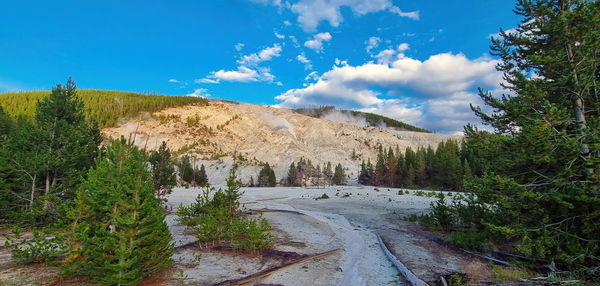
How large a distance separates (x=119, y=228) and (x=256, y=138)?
114297mm

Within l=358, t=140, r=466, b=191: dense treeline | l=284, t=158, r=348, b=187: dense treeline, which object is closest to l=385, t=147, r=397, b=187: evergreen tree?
l=358, t=140, r=466, b=191: dense treeline

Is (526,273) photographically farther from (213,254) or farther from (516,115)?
(213,254)

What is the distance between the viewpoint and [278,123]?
439 ft

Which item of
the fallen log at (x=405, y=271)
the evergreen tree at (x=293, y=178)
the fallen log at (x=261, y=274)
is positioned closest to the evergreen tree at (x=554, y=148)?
the fallen log at (x=405, y=271)

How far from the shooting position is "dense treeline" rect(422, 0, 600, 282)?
5.96 meters

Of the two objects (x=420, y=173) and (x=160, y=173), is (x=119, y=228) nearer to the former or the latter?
(x=160, y=173)

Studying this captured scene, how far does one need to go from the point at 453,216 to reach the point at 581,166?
28.8 feet

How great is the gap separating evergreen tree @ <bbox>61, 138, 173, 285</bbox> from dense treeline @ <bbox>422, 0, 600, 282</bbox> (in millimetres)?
8458

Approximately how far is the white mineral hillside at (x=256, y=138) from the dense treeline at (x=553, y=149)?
82.5 m

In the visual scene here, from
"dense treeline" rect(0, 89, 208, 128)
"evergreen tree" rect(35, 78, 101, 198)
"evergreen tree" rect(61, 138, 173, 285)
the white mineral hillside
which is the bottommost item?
"evergreen tree" rect(61, 138, 173, 285)

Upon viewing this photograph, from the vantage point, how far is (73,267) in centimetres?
566

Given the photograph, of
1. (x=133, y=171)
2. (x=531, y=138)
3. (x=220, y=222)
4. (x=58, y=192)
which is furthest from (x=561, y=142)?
(x=58, y=192)

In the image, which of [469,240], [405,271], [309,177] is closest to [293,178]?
[309,177]

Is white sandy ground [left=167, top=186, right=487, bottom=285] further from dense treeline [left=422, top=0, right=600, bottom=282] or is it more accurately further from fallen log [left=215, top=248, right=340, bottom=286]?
dense treeline [left=422, top=0, right=600, bottom=282]
